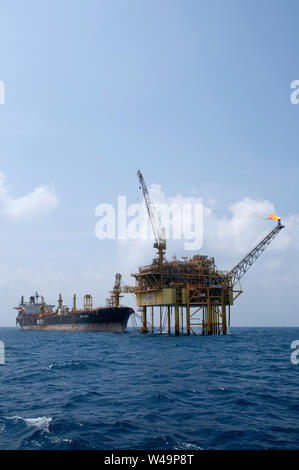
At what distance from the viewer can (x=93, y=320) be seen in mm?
92000

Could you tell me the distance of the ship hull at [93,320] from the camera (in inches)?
3435

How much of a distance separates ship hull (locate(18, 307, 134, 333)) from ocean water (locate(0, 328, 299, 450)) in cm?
5825

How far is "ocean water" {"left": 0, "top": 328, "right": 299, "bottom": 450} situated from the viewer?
12.3 meters

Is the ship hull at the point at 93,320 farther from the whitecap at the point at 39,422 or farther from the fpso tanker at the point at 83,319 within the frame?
the whitecap at the point at 39,422

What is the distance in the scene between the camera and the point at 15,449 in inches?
458

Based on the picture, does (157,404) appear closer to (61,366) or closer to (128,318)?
(61,366)

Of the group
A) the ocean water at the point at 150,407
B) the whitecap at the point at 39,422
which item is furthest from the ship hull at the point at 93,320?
the whitecap at the point at 39,422

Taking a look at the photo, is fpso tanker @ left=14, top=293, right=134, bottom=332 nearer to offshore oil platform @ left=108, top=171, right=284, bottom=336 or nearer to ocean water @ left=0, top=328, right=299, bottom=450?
offshore oil platform @ left=108, top=171, right=284, bottom=336

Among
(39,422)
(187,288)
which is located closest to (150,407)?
(39,422)

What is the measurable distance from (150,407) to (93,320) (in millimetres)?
78030

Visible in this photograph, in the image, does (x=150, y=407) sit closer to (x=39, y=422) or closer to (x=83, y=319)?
(x=39, y=422)

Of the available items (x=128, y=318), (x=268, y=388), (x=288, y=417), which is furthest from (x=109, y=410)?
(x=128, y=318)

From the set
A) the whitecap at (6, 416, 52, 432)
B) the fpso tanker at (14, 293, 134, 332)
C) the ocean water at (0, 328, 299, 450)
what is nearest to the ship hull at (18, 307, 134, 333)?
the fpso tanker at (14, 293, 134, 332)
